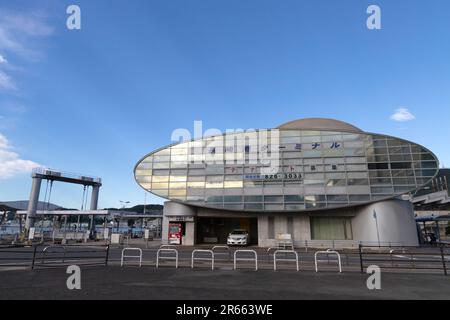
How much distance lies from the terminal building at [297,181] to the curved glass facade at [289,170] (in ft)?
0.35

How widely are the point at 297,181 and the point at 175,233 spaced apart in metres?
16.2

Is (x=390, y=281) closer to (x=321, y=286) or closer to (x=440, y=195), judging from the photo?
(x=321, y=286)

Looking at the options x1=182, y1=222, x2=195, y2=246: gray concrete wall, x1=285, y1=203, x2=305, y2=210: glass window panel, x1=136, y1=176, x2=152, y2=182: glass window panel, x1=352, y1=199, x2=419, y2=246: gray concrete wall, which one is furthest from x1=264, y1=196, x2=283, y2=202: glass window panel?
x1=136, y1=176, x2=152, y2=182: glass window panel

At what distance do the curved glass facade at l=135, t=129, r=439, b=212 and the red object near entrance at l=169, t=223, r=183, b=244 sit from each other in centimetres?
345

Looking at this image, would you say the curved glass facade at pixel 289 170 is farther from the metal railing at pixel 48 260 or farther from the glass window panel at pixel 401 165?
the metal railing at pixel 48 260

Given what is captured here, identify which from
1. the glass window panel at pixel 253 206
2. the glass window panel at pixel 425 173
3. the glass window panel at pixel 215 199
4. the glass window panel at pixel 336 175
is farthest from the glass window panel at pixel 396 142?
the glass window panel at pixel 215 199

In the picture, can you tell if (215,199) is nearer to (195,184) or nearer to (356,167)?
(195,184)

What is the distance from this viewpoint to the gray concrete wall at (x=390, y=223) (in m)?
28.7

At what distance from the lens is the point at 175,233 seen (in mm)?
34469

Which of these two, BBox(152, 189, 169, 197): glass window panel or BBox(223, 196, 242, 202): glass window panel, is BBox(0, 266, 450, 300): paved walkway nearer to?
BBox(223, 196, 242, 202): glass window panel

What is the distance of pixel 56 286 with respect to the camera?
28.4 ft

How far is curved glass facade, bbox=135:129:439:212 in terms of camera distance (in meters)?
31.0
